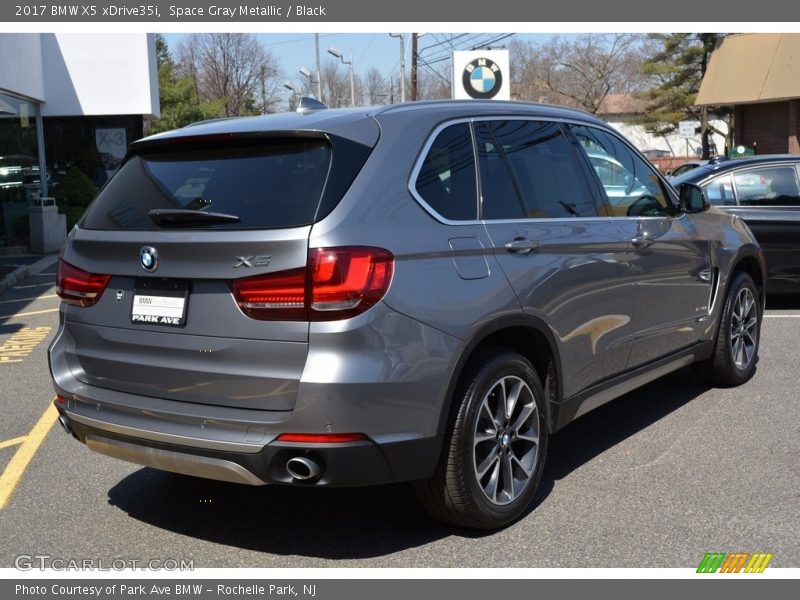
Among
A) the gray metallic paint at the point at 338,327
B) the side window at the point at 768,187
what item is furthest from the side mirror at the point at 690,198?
the side window at the point at 768,187

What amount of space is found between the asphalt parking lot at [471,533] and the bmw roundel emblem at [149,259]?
50.6 inches

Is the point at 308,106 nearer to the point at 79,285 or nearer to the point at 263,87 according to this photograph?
the point at 79,285

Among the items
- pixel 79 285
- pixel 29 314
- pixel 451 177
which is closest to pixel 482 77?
pixel 29 314

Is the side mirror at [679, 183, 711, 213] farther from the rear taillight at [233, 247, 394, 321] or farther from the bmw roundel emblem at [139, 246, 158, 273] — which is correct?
the bmw roundel emblem at [139, 246, 158, 273]

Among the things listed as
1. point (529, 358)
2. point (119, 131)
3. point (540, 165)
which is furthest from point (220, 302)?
point (119, 131)

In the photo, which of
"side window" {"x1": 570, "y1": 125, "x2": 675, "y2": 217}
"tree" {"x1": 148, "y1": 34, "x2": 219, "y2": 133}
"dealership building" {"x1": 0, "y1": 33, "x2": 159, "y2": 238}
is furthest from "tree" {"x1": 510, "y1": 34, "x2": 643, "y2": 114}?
"side window" {"x1": 570, "y1": 125, "x2": 675, "y2": 217}

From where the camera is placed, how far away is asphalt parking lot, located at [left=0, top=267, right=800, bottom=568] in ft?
13.7

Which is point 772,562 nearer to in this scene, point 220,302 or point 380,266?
point 380,266

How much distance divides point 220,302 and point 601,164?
268cm

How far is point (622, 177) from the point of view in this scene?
225 inches

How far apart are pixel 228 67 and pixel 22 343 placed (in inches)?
2555

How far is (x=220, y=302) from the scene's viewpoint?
383 centimetres

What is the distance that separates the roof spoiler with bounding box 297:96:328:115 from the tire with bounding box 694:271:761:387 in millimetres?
3547

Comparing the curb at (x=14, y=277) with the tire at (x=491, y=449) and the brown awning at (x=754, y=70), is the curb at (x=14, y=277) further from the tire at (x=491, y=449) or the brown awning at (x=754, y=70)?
the brown awning at (x=754, y=70)
